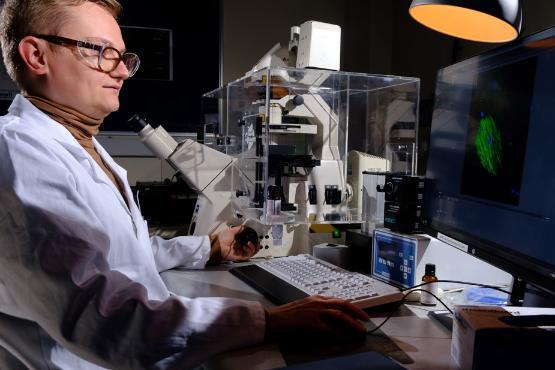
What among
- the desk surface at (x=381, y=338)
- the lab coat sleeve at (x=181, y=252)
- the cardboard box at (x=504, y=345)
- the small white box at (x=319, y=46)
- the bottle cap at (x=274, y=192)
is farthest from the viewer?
the small white box at (x=319, y=46)

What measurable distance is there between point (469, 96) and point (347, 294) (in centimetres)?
55

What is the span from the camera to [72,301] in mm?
746

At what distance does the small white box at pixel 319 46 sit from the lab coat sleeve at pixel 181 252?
802 millimetres

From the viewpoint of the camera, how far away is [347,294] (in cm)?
107

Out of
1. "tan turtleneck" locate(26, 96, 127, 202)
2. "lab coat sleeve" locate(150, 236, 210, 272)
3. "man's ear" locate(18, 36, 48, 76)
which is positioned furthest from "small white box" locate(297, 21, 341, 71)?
"man's ear" locate(18, 36, 48, 76)

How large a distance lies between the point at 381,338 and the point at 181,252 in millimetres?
748

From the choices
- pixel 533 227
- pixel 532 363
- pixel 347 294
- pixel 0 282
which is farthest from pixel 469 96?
pixel 0 282

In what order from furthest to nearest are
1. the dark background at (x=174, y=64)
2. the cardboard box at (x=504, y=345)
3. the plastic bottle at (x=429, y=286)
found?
the dark background at (x=174, y=64), the plastic bottle at (x=429, y=286), the cardboard box at (x=504, y=345)

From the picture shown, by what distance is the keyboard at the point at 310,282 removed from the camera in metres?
1.07

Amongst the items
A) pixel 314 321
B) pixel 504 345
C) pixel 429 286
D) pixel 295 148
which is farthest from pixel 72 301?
pixel 295 148

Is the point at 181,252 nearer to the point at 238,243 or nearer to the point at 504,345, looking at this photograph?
the point at 238,243

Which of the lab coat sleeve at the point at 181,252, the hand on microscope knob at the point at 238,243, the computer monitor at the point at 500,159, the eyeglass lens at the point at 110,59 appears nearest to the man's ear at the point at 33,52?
the eyeglass lens at the point at 110,59

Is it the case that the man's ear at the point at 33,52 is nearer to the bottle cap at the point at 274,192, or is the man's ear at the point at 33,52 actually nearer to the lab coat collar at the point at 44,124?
the lab coat collar at the point at 44,124

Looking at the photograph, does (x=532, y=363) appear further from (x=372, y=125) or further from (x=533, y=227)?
Result: (x=372, y=125)
